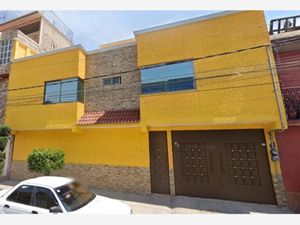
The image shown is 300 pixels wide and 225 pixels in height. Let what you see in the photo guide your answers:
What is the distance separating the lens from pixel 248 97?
21.1ft

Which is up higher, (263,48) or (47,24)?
(47,24)

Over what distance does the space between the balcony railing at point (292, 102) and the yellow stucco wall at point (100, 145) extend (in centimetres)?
623

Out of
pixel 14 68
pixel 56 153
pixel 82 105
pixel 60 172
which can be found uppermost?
pixel 14 68

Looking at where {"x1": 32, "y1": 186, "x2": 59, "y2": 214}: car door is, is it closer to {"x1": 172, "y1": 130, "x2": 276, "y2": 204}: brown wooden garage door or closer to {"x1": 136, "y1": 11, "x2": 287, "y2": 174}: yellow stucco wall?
{"x1": 136, "y1": 11, "x2": 287, "y2": 174}: yellow stucco wall

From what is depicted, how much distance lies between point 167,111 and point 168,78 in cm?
162

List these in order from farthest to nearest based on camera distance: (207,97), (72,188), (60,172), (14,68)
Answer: (14,68)
(60,172)
(207,97)
(72,188)

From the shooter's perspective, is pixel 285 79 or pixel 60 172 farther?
pixel 60 172

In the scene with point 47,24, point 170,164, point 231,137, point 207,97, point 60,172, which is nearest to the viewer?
point 207,97

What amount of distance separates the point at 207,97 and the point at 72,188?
5828mm

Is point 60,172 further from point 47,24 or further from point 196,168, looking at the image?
point 47,24

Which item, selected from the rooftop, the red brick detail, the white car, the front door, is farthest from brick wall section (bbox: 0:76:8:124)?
the front door

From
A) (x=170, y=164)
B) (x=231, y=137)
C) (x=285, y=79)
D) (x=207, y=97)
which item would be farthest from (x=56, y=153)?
(x=285, y=79)

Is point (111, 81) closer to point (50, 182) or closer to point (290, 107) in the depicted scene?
point (50, 182)

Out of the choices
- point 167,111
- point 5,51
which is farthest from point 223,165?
point 5,51
